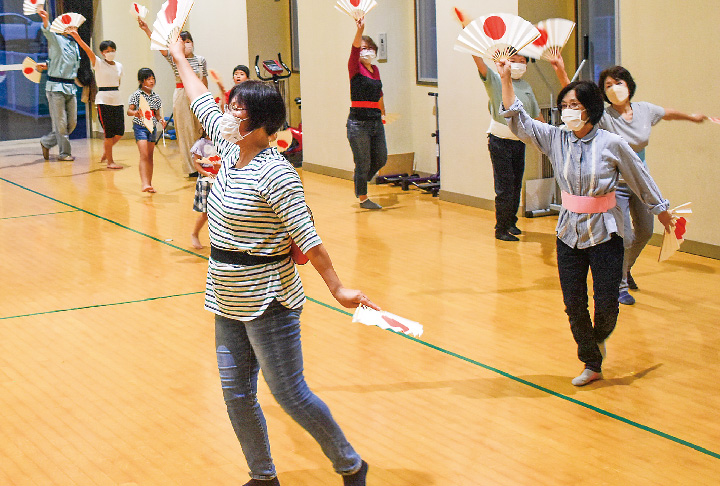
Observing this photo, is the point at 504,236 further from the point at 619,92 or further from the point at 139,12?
the point at 139,12

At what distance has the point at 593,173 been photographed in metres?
4.45

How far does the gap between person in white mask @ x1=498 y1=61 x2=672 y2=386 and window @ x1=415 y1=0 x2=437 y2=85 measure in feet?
21.7

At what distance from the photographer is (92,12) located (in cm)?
1700

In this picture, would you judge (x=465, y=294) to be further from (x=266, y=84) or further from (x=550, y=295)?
(x=266, y=84)

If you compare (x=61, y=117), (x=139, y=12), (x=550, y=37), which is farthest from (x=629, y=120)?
(x=61, y=117)

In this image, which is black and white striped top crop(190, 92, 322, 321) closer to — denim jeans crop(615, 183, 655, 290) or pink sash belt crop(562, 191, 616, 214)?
pink sash belt crop(562, 191, 616, 214)

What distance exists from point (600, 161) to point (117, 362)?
9.11 feet

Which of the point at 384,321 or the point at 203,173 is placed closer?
the point at 384,321

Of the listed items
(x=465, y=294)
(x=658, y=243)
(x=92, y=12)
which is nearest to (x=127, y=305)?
(x=465, y=294)

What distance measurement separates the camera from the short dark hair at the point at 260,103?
326 centimetres

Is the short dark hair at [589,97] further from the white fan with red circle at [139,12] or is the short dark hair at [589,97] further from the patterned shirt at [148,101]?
the patterned shirt at [148,101]

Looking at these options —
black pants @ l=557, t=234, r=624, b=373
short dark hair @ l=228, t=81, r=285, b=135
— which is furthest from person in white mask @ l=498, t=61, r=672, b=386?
short dark hair @ l=228, t=81, r=285, b=135

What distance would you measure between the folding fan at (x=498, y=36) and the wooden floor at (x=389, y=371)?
162cm

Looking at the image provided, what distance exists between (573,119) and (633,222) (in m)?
2.04
